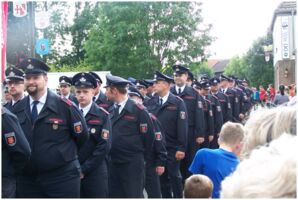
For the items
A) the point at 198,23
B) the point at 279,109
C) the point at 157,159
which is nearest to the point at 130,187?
the point at 157,159

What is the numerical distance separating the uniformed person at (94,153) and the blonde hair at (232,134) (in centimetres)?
240

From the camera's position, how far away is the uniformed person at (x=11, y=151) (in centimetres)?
530

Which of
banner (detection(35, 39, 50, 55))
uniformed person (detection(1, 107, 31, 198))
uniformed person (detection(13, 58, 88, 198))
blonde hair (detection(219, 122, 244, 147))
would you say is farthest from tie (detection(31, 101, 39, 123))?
banner (detection(35, 39, 50, 55))

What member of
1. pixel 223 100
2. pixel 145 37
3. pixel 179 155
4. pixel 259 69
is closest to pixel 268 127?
pixel 179 155

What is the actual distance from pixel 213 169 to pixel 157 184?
3.83 metres

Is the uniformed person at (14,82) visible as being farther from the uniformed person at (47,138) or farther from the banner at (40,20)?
the banner at (40,20)

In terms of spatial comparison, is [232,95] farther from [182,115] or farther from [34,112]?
[34,112]

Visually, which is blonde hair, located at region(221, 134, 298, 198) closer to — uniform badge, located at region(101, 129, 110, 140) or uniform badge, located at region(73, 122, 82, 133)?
uniform badge, located at region(73, 122, 82, 133)

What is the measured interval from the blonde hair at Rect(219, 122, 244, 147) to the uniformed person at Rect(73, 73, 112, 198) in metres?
2.40

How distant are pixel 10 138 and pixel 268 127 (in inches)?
128

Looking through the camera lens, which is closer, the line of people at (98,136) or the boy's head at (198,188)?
the boy's head at (198,188)

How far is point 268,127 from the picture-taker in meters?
2.76

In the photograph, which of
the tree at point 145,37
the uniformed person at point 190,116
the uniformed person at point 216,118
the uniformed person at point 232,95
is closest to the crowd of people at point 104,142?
the uniformed person at point 190,116

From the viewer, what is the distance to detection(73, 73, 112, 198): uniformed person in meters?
6.57
